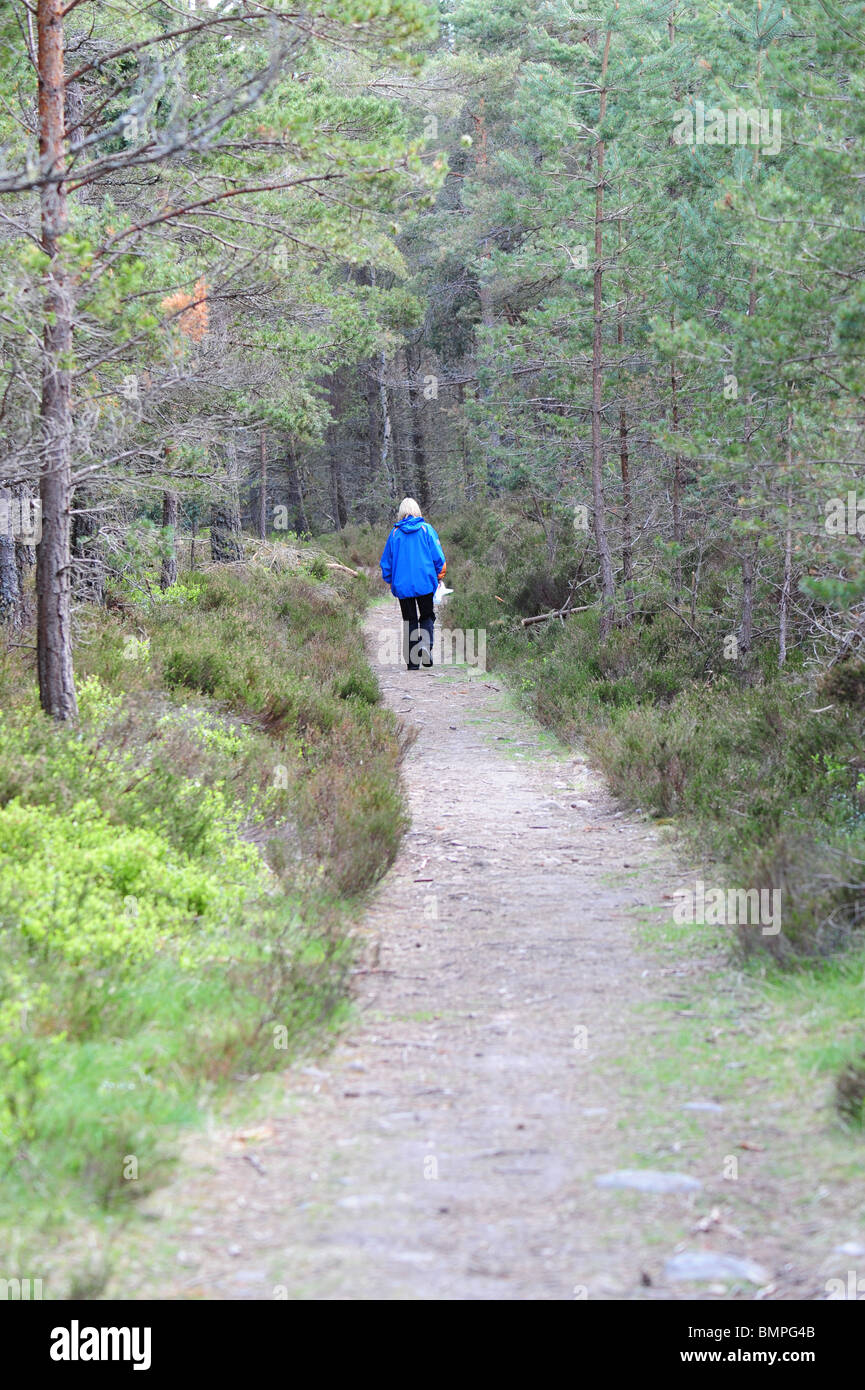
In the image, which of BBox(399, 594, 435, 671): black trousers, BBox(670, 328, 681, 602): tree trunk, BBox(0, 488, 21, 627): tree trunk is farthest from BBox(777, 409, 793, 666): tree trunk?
BBox(0, 488, 21, 627): tree trunk

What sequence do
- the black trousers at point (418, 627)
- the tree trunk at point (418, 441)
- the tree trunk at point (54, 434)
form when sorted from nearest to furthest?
the tree trunk at point (54, 434)
the black trousers at point (418, 627)
the tree trunk at point (418, 441)

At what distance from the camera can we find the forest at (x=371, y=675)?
3842 mm

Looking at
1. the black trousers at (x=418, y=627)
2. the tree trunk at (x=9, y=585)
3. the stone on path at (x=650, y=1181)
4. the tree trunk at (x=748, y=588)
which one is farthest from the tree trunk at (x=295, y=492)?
the stone on path at (x=650, y=1181)

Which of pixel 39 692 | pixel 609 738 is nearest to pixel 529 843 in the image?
pixel 609 738

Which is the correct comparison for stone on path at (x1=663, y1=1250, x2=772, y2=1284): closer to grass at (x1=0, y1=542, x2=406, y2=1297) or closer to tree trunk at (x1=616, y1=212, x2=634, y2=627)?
grass at (x1=0, y1=542, x2=406, y2=1297)

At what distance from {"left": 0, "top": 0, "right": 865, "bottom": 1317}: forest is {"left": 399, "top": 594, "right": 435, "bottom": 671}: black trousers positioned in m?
0.54

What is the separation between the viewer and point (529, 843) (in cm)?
828

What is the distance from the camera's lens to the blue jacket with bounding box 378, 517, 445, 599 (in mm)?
13516

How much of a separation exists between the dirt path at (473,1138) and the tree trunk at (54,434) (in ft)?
8.22

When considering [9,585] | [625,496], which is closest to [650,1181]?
[9,585]

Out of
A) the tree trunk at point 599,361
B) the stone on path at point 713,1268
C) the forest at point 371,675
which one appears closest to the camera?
the stone on path at point 713,1268

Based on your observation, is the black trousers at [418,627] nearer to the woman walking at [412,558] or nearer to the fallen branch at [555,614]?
the woman walking at [412,558]

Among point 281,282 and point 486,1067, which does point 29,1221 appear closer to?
point 486,1067

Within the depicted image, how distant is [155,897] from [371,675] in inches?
305
